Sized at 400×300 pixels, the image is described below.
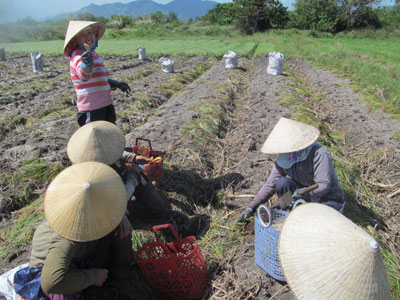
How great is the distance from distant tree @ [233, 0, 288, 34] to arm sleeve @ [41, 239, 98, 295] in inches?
1335

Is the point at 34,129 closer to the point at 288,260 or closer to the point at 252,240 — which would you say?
the point at 252,240

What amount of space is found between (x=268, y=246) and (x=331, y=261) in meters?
0.79

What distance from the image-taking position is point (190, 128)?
4957 mm

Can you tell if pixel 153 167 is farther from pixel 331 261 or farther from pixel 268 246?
pixel 331 261

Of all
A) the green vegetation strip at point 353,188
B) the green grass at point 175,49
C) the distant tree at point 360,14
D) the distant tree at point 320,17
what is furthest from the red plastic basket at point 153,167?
the distant tree at point 360,14

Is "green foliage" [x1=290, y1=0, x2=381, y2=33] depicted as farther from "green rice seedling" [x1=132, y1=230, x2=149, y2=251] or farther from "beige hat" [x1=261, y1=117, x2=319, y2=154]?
"green rice seedling" [x1=132, y1=230, x2=149, y2=251]

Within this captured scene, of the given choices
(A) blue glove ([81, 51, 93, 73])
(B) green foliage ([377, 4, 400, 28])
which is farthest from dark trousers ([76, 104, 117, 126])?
(B) green foliage ([377, 4, 400, 28])

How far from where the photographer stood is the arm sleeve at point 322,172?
2260 mm

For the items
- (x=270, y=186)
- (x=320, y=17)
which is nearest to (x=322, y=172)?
(x=270, y=186)

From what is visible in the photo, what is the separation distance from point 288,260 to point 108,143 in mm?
1513

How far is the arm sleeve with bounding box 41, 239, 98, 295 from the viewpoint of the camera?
1.50m

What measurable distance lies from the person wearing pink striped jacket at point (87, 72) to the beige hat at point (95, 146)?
2.52ft

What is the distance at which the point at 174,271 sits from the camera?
2.02 meters

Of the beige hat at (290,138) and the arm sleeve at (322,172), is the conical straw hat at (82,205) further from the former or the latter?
the arm sleeve at (322,172)
